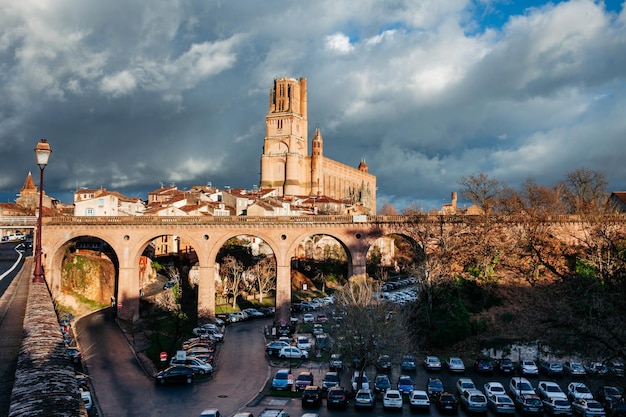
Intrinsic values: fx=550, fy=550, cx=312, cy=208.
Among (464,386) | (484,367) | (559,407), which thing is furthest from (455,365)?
(559,407)

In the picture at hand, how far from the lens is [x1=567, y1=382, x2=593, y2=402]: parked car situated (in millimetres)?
24891

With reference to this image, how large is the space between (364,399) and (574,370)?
13.3 meters

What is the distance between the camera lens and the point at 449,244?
1745 inches

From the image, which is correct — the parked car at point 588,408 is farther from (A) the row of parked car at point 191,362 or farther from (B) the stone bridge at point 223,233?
(B) the stone bridge at point 223,233

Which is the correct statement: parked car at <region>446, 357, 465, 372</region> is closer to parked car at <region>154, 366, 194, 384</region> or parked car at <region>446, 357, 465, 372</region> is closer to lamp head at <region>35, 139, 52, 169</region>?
parked car at <region>154, 366, 194, 384</region>

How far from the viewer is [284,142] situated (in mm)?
109875

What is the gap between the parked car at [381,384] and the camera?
1100 inches

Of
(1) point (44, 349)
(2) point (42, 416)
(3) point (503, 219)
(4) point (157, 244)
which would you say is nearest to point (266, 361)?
(3) point (503, 219)

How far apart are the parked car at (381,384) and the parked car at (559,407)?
24.7ft

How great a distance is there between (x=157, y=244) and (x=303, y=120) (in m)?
55.9

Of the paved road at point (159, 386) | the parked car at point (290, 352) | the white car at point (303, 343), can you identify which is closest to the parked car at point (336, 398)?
the paved road at point (159, 386)

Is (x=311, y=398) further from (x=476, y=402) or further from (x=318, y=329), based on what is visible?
(x=318, y=329)

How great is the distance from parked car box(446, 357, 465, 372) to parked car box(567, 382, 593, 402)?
21.6ft

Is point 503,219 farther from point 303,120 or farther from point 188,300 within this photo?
point 303,120
